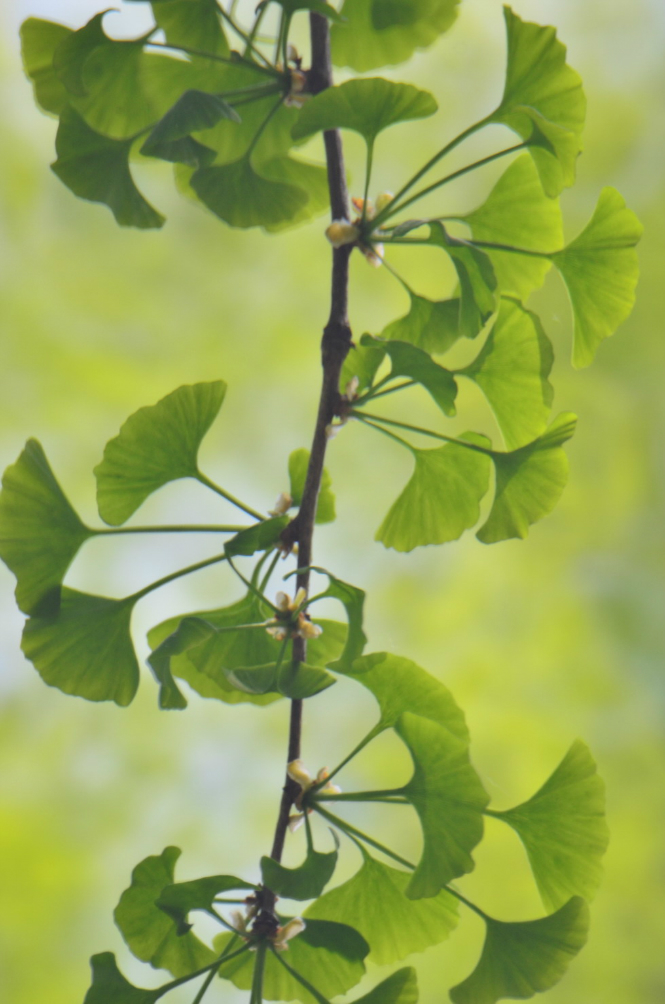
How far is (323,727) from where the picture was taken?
1.44m

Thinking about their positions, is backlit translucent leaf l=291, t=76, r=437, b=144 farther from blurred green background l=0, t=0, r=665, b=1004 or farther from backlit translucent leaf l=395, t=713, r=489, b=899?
blurred green background l=0, t=0, r=665, b=1004

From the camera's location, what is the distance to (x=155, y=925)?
436mm

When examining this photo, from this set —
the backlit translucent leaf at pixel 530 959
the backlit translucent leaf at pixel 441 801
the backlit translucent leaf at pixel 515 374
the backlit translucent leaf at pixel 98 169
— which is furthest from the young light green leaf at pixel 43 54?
the backlit translucent leaf at pixel 530 959

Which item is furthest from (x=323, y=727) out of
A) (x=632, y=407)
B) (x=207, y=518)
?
(x=632, y=407)

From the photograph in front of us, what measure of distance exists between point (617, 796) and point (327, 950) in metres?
1.12

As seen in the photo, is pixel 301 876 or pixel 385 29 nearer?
pixel 301 876

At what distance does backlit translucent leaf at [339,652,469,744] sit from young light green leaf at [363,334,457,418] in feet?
0.39

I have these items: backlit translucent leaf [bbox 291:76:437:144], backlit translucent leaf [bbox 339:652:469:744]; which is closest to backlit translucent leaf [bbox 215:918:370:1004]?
backlit translucent leaf [bbox 339:652:469:744]

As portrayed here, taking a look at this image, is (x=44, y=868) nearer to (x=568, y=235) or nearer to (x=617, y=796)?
(x=617, y=796)

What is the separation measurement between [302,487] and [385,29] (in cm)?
24

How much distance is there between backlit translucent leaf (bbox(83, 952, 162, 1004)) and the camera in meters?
0.42

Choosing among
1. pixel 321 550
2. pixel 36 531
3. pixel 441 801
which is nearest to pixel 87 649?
pixel 36 531

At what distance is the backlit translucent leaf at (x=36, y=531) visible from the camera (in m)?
0.43

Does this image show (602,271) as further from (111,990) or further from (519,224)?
(111,990)
